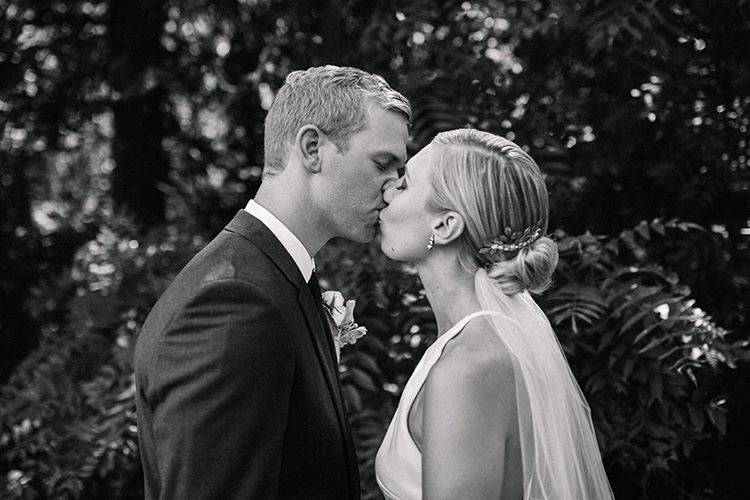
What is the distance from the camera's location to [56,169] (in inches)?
314

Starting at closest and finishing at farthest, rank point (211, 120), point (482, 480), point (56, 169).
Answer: point (482, 480) < point (211, 120) < point (56, 169)

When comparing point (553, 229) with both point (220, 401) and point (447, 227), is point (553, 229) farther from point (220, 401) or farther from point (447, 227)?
point (220, 401)

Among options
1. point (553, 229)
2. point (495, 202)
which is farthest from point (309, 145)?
point (553, 229)

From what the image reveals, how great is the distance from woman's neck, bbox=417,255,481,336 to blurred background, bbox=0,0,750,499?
3.29 feet

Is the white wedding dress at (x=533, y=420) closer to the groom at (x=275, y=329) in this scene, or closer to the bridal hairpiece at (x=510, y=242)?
the bridal hairpiece at (x=510, y=242)

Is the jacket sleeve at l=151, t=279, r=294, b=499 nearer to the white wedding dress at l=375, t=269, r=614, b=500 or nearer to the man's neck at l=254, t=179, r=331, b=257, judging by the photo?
the man's neck at l=254, t=179, r=331, b=257

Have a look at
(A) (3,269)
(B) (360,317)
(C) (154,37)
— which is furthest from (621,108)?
(A) (3,269)

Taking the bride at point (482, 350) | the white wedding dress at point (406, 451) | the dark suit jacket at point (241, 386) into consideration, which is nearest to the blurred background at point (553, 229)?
the bride at point (482, 350)

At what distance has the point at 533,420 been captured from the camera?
2.44m

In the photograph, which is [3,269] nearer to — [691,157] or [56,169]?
[56,169]

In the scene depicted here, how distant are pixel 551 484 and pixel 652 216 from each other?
2.63 m

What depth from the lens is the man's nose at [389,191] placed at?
107 inches

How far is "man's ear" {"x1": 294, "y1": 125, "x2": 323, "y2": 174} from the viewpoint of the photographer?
103 inches

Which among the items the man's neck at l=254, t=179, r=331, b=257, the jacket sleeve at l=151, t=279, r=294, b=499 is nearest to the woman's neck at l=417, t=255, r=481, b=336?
the man's neck at l=254, t=179, r=331, b=257
